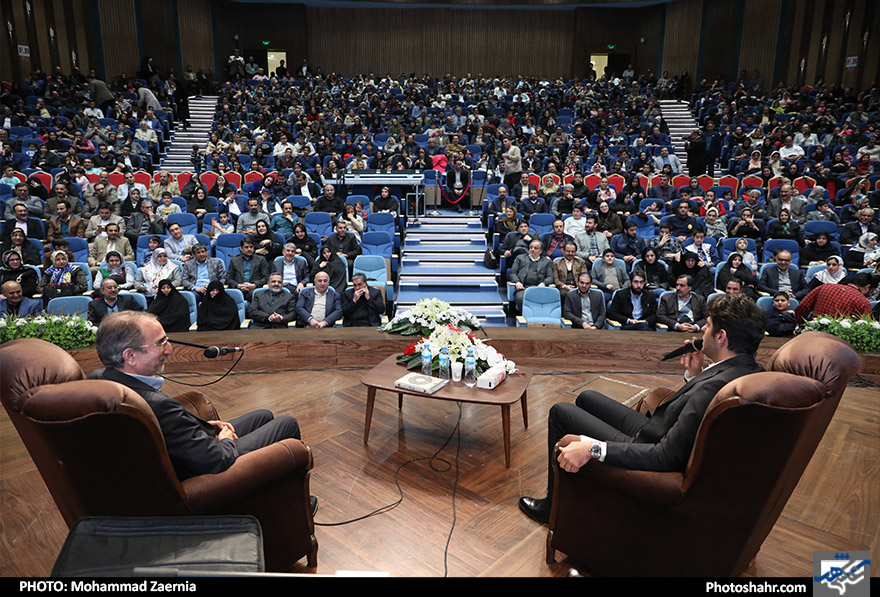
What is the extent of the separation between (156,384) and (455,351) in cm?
143

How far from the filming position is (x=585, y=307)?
500 cm

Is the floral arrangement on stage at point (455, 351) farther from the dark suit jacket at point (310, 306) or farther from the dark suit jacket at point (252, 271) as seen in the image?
the dark suit jacket at point (252, 271)

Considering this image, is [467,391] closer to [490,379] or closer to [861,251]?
[490,379]

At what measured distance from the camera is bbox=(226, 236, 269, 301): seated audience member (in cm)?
549

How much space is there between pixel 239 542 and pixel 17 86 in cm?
1324

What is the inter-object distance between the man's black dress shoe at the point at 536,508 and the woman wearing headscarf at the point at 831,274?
175 inches

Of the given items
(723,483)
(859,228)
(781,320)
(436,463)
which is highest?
(859,228)

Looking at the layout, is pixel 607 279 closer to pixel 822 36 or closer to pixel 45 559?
pixel 45 559

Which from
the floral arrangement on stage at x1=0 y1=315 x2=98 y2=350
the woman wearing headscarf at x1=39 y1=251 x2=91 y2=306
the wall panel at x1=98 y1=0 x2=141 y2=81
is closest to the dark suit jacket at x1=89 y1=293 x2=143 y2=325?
the floral arrangement on stage at x1=0 y1=315 x2=98 y2=350

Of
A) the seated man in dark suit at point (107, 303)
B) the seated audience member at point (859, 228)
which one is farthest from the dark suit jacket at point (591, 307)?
the seated audience member at point (859, 228)

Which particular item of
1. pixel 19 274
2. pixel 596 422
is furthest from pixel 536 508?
pixel 19 274

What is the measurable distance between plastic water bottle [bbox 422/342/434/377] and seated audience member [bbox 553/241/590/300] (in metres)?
2.82

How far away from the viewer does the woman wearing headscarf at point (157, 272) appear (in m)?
5.32

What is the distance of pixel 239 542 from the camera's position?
4.93 ft
